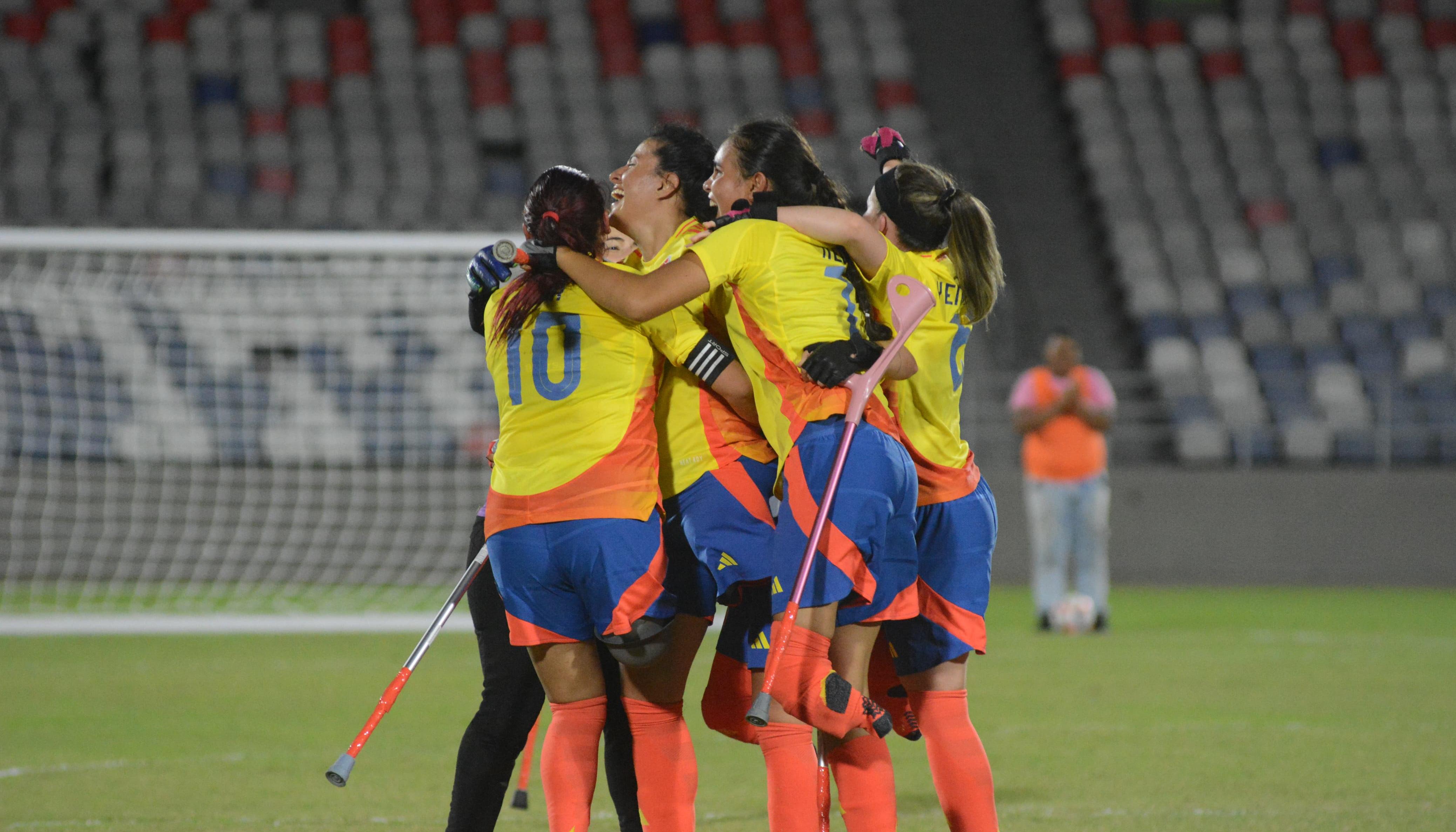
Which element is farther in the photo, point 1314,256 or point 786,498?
point 1314,256

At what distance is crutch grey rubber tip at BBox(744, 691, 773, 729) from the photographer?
343 centimetres

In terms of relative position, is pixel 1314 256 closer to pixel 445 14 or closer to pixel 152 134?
pixel 445 14

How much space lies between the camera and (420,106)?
1675 centimetres

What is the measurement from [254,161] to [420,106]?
2085 mm

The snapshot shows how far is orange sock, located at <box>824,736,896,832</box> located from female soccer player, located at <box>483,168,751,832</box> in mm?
434

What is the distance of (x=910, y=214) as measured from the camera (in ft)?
13.0

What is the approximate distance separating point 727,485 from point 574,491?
0.44 meters

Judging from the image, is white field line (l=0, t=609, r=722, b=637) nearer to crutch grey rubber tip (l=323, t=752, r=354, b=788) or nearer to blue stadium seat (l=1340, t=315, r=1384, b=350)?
crutch grey rubber tip (l=323, t=752, r=354, b=788)

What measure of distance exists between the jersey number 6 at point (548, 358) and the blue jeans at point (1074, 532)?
7.29m

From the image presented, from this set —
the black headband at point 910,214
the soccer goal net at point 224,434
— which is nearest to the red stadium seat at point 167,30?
the soccer goal net at point 224,434

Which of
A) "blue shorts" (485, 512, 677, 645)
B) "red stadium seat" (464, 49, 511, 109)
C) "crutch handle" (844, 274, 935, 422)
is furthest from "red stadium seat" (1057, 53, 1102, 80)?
"blue shorts" (485, 512, 677, 645)

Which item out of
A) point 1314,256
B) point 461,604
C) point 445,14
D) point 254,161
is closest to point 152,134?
point 254,161

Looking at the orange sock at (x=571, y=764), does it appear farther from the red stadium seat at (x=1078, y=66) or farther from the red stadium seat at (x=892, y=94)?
the red stadium seat at (x=1078, y=66)

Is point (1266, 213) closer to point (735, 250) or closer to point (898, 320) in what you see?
point (898, 320)
